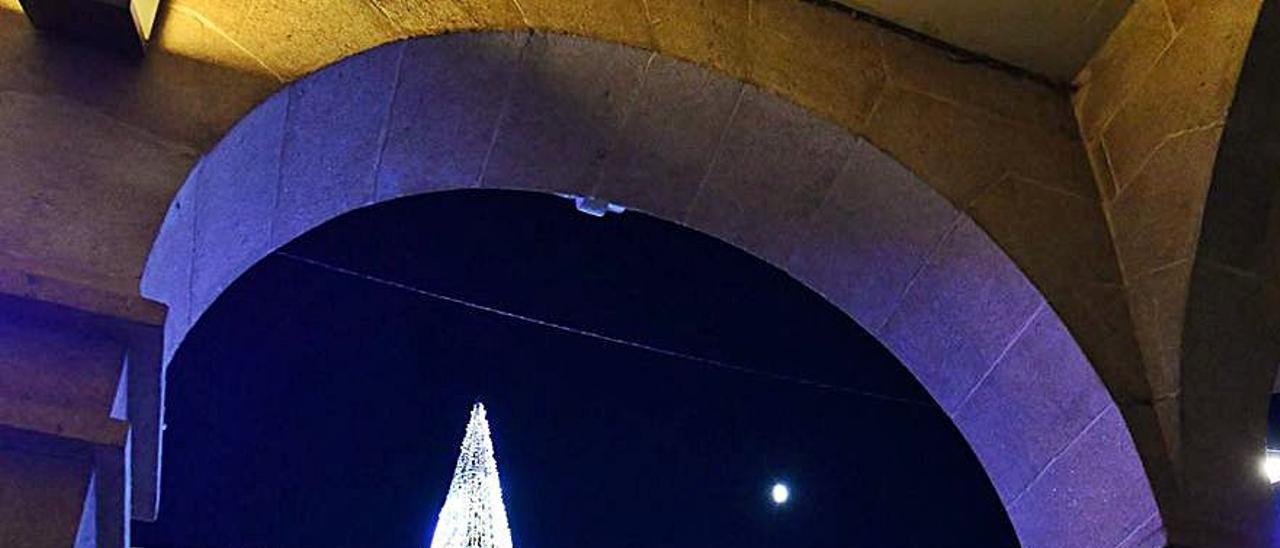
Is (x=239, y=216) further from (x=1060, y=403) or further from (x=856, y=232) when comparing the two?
(x=1060, y=403)

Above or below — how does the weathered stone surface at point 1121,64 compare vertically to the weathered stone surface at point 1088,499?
above

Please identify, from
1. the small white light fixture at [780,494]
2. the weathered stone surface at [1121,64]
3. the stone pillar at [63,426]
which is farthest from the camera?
the small white light fixture at [780,494]

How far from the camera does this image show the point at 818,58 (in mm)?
2930

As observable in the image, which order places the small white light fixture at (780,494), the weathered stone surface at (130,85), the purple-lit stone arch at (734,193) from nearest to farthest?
the weathered stone surface at (130,85) < the purple-lit stone arch at (734,193) < the small white light fixture at (780,494)

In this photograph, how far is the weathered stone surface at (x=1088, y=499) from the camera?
267 cm

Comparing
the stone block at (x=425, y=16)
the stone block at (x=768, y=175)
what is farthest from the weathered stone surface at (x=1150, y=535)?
the stone block at (x=425, y=16)

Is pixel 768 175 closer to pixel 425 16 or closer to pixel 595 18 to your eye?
pixel 595 18

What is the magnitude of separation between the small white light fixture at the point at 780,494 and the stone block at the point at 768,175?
6.63m

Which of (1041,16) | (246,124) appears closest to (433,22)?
(246,124)

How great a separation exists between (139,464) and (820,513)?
25.7 ft

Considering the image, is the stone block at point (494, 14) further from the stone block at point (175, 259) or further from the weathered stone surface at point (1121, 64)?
the weathered stone surface at point (1121, 64)

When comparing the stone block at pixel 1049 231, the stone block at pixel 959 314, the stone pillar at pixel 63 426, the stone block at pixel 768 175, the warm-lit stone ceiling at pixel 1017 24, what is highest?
the warm-lit stone ceiling at pixel 1017 24

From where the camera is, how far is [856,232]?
3.00 m

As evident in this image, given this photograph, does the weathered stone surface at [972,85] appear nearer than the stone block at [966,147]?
No
